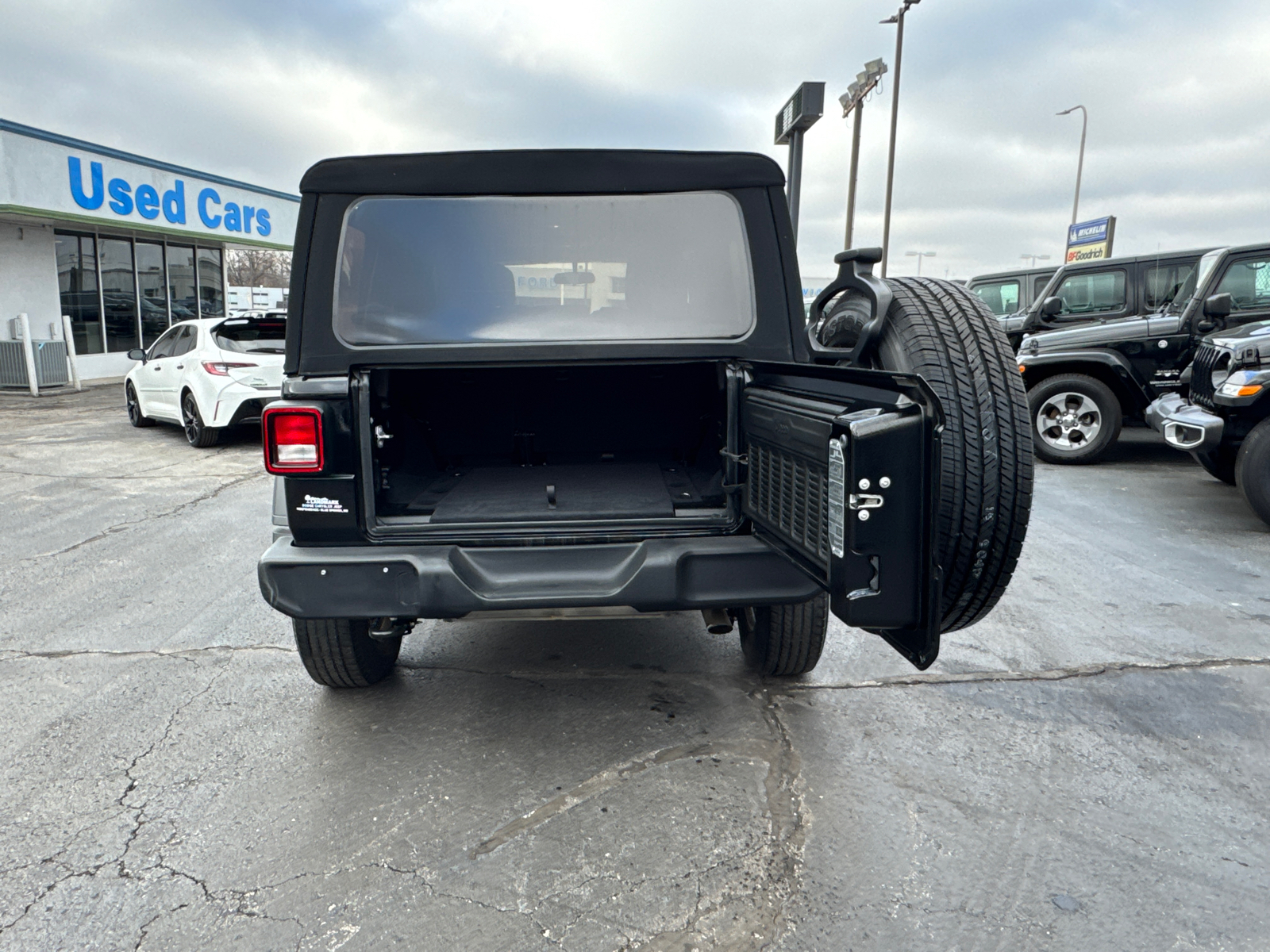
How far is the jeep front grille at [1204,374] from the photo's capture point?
6254 mm

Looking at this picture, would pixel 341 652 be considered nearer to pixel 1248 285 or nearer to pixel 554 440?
pixel 554 440

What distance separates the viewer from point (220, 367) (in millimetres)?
9375

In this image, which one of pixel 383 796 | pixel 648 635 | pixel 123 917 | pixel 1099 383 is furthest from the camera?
pixel 1099 383

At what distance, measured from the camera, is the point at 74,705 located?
134 inches

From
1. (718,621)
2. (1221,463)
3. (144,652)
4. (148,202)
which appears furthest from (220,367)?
(148,202)

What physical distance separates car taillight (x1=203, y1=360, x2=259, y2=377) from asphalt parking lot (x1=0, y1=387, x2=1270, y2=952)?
16.4 ft

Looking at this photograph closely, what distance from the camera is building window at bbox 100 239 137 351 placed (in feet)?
59.6

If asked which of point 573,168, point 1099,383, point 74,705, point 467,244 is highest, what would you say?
point 573,168

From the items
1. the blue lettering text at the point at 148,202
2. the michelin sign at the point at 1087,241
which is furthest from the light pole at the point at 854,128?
the blue lettering text at the point at 148,202

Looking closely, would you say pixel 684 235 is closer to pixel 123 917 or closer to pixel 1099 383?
pixel 123 917

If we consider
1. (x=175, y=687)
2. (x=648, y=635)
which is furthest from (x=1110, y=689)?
(x=175, y=687)

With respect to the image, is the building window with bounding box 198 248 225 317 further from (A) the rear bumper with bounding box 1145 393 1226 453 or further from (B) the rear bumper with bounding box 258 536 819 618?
(B) the rear bumper with bounding box 258 536 819 618

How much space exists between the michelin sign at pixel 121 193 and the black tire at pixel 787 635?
15.7 meters

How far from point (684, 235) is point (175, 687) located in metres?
2.73
